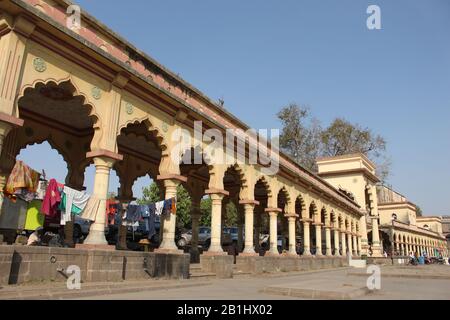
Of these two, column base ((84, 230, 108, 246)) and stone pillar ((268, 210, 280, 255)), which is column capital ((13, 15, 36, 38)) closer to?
column base ((84, 230, 108, 246))

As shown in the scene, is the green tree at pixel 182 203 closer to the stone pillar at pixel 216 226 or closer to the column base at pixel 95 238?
the stone pillar at pixel 216 226

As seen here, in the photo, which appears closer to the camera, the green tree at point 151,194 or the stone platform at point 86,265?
the stone platform at point 86,265

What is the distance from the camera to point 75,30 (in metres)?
9.98

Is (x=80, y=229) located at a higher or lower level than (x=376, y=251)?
higher

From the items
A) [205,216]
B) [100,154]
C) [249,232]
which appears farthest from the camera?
[205,216]

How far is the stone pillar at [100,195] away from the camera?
9.99 m

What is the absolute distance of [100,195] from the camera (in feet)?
33.6

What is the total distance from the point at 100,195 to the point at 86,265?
6.30 feet

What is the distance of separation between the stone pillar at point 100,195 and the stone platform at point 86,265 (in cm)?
54

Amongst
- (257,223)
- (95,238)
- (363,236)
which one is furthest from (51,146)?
(363,236)

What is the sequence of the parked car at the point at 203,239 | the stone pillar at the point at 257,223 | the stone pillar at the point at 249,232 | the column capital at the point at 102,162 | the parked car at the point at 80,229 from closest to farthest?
the column capital at the point at 102,162, the stone pillar at the point at 249,232, the parked car at the point at 80,229, the parked car at the point at 203,239, the stone pillar at the point at 257,223

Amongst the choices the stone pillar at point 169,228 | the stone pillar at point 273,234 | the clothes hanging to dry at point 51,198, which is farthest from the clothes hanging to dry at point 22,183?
the stone pillar at point 273,234

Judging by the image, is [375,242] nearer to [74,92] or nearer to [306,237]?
[306,237]

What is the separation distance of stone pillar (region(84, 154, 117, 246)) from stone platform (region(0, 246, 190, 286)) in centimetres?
54
